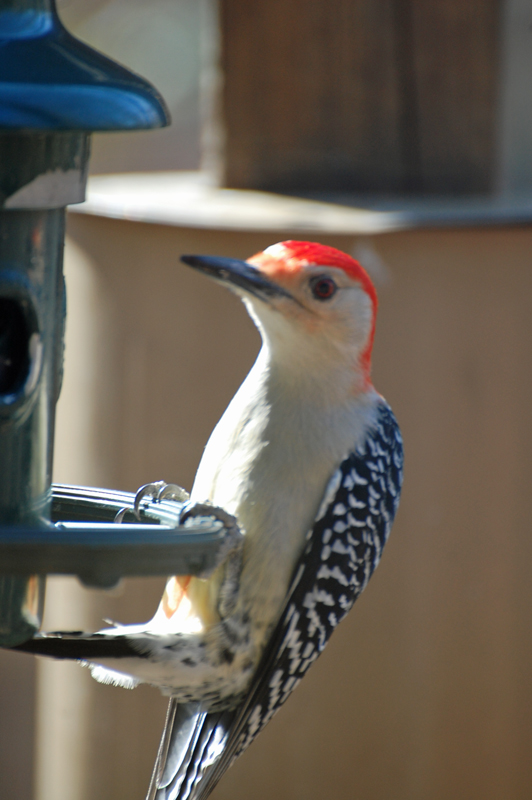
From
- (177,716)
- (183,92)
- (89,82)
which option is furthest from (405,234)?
(183,92)

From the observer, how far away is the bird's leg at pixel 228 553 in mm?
2320

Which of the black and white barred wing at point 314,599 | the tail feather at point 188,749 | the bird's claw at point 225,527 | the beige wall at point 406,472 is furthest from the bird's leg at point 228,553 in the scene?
the beige wall at point 406,472

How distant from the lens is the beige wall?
4004mm

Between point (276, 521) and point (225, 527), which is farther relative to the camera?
point (276, 521)

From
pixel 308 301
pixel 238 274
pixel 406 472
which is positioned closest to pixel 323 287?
pixel 308 301

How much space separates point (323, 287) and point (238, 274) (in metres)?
0.32

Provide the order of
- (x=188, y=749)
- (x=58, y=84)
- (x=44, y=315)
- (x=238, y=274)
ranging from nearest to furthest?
(x=58, y=84), (x=44, y=315), (x=238, y=274), (x=188, y=749)

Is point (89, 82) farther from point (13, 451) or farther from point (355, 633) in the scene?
point (355, 633)

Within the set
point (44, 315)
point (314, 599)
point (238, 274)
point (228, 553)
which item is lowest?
point (314, 599)

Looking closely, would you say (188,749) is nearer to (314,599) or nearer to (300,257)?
(314,599)

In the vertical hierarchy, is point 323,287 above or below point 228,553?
above

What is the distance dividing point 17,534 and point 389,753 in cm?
307

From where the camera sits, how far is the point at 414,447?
13.4ft

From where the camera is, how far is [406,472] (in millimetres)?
4074
